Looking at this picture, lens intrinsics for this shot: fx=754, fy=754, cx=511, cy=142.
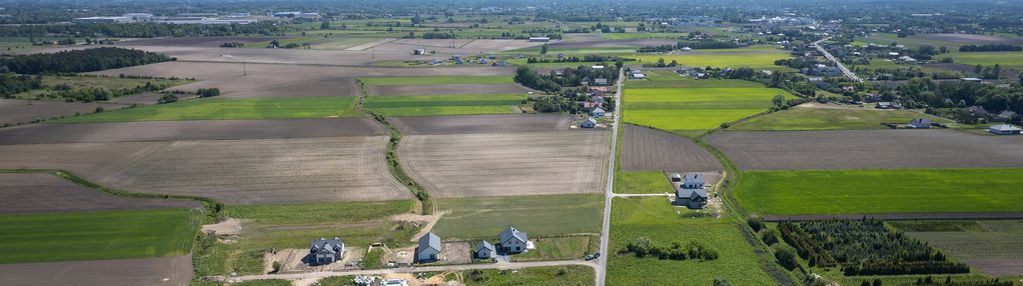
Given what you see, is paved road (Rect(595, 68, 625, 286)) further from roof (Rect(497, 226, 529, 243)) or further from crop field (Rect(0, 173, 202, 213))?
crop field (Rect(0, 173, 202, 213))

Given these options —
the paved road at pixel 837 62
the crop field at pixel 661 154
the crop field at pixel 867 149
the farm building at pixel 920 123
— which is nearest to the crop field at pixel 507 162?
the crop field at pixel 661 154

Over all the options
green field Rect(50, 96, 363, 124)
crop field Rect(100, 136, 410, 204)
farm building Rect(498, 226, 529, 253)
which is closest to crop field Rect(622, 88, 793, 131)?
crop field Rect(100, 136, 410, 204)

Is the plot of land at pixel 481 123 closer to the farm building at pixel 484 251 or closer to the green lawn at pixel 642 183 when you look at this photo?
the green lawn at pixel 642 183

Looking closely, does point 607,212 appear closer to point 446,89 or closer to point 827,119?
point 827,119

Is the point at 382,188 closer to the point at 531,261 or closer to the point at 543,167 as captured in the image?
the point at 543,167

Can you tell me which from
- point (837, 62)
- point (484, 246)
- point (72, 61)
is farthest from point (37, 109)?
point (837, 62)

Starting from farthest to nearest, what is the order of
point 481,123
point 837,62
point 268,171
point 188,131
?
point 837,62 < point 481,123 < point 188,131 < point 268,171

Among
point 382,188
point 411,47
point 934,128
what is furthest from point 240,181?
point 411,47
